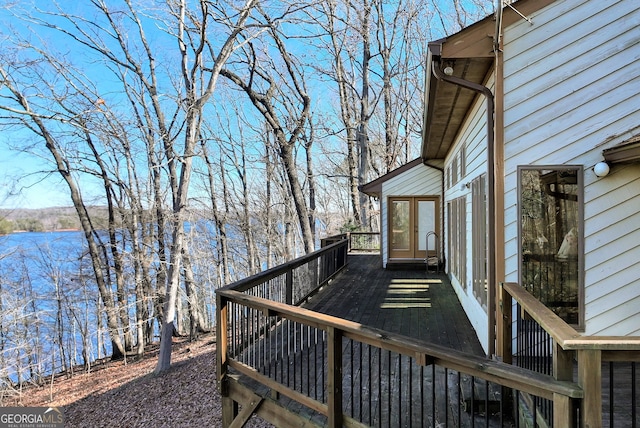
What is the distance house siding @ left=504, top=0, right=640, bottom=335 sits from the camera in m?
3.29

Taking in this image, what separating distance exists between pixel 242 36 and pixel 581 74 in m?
10.6

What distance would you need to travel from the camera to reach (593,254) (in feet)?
11.0

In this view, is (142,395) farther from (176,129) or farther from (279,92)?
(279,92)

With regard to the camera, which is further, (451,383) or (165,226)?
(165,226)

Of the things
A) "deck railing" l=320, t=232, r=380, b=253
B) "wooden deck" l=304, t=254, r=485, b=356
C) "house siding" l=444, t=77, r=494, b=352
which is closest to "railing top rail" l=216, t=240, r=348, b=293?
"wooden deck" l=304, t=254, r=485, b=356

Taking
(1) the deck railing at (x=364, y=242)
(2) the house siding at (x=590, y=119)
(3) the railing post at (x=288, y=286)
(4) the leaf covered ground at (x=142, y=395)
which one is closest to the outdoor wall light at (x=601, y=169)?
(2) the house siding at (x=590, y=119)

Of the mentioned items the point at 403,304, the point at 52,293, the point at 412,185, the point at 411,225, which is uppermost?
the point at 412,185

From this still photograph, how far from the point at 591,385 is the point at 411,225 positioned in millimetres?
8546

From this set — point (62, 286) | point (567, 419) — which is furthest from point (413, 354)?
point (62, 286)

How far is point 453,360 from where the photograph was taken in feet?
6.35

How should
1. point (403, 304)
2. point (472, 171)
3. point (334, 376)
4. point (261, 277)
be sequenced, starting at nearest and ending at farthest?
point (334, 376)
point (261, 277)
point (472, 171)
point (403, 304)

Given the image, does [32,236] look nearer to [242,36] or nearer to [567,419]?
[242,36]

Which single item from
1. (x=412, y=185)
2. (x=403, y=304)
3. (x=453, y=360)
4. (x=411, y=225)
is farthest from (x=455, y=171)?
(x=453, y=360)

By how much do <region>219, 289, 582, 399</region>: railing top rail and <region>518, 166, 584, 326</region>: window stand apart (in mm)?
1945
